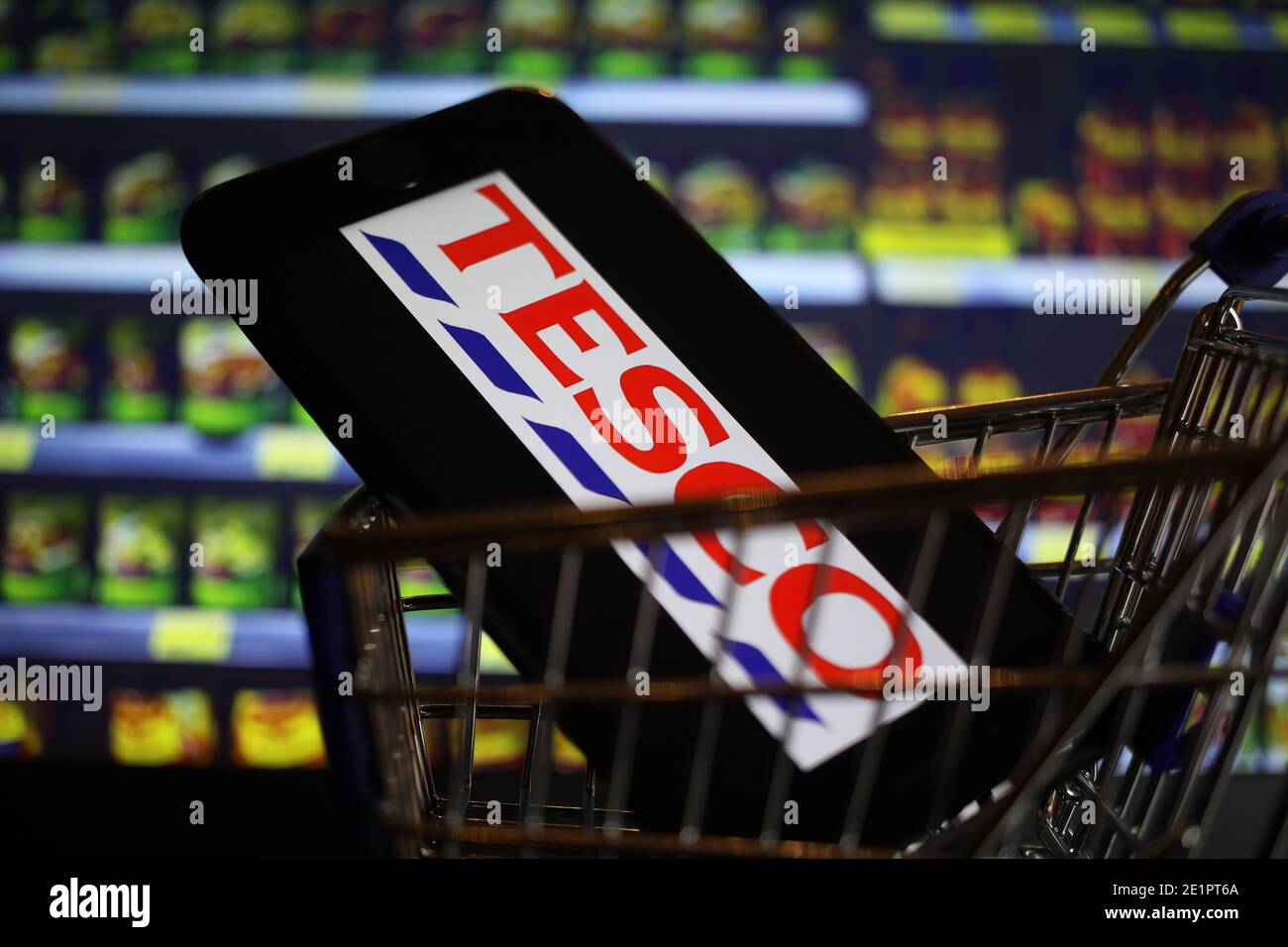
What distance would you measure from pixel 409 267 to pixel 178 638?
1624mm

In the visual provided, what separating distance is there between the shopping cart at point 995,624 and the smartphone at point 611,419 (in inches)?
0.8

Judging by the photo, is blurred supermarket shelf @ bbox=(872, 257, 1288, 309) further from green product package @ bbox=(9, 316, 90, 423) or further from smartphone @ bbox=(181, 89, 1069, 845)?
green product package @ bbox=(9, 316, 90, 423)

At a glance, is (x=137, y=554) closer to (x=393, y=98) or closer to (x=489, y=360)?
(x=393, y=98)

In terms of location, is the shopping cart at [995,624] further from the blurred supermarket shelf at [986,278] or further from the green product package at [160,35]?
the green product package at [160,35]

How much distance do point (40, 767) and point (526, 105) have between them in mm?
1822

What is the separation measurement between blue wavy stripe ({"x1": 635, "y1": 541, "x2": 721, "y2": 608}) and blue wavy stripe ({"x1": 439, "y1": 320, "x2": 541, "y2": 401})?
0.62 feet

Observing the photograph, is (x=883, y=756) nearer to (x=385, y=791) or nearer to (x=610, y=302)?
(x=385, y=791)

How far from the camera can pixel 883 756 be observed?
852 millimetres

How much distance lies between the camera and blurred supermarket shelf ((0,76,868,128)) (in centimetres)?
226

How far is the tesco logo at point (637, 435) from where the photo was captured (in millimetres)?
873
